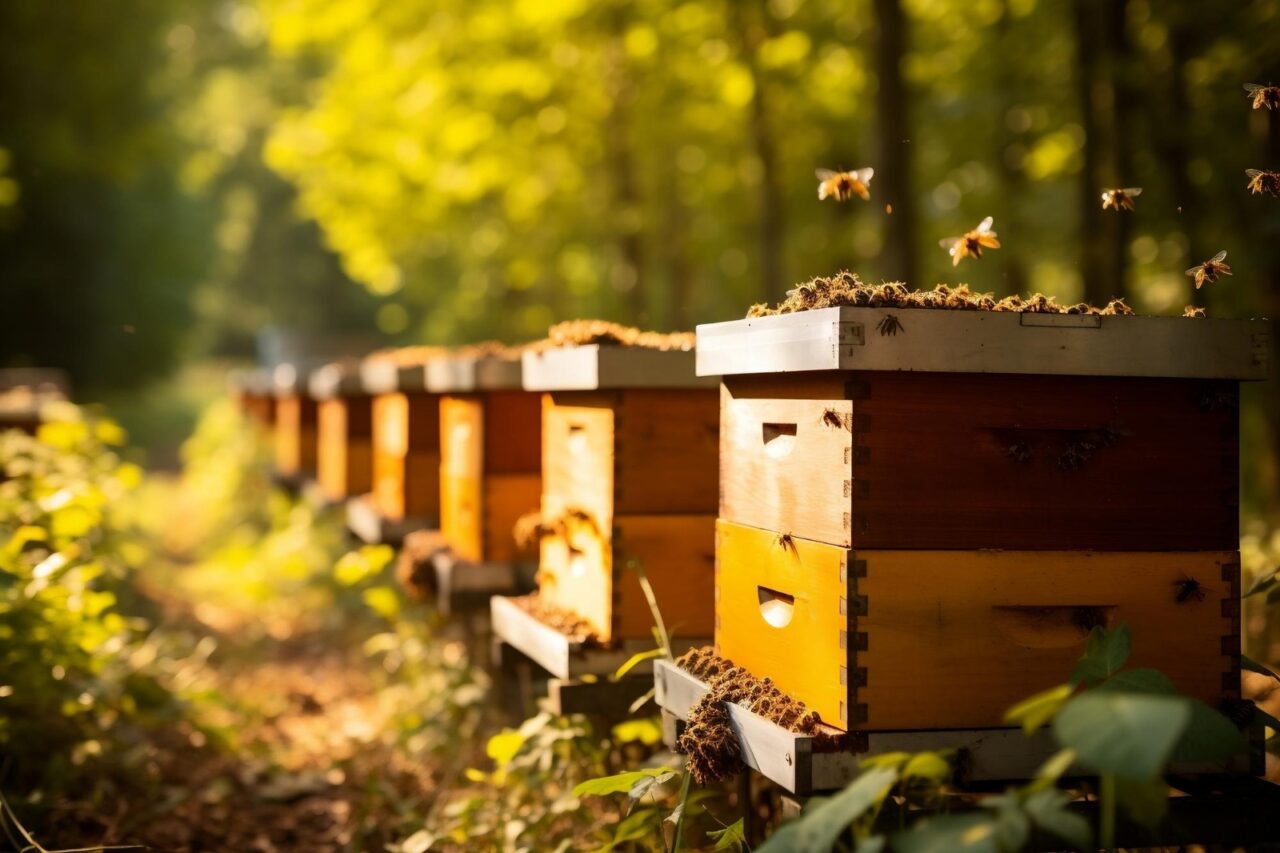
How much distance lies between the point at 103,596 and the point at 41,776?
61 centimetres

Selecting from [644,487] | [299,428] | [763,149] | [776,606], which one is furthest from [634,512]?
[763,149]

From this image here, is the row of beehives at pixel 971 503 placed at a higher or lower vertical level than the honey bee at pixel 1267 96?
lower

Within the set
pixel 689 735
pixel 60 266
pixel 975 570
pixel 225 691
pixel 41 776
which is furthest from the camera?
pixel 60 266

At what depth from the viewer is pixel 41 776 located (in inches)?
161

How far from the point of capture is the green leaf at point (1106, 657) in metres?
2.11

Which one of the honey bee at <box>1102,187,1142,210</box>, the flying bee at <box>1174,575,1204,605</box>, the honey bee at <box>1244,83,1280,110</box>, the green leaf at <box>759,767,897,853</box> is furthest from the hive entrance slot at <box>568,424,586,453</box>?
the honey bee at <box>1244,83,1280,110</box>

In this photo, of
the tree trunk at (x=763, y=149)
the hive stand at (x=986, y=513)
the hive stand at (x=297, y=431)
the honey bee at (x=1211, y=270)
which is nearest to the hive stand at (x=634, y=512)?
the hive stand at (x=986, y=513)

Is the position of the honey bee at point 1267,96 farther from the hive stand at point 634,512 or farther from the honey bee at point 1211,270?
the hive stand at point 634,512

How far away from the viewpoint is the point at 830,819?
185 cm

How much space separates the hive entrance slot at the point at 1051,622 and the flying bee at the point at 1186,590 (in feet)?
0.45

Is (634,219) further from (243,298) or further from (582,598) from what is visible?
(243,298)

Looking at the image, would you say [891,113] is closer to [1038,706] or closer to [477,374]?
[477,374]

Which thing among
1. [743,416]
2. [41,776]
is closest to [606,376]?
[743,416]

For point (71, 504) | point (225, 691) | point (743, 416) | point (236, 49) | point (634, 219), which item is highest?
point (236, 49)
